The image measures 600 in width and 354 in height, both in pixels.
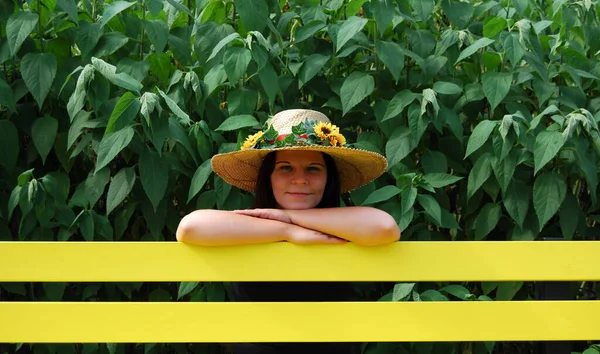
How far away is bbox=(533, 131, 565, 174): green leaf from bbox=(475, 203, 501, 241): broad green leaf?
0.21m

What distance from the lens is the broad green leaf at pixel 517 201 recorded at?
2.51 m

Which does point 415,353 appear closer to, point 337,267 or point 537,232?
point 537,232

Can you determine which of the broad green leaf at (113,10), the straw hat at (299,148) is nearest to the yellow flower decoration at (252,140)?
the straw hat at (299,148)

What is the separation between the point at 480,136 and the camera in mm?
2457

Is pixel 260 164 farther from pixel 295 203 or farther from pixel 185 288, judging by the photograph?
pixel 185 288

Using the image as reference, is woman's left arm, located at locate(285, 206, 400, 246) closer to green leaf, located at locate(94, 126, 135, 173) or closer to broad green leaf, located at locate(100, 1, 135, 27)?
green leaf, located at locate(94, 126, 135, 173)

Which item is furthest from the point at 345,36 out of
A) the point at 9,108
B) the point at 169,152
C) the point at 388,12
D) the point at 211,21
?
the point at 9,108

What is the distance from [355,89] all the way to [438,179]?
0.35 meters

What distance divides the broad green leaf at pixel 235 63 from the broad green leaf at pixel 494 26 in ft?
2.40

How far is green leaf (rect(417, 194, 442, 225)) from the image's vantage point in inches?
93.8

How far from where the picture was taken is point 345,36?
8.02ft

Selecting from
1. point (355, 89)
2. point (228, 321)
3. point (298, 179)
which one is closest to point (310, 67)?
point (355, 89)

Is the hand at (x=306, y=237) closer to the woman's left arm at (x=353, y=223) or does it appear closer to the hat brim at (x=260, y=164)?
the woman's left arm at (x=353, y=223)

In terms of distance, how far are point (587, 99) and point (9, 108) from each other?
1.75 metres
